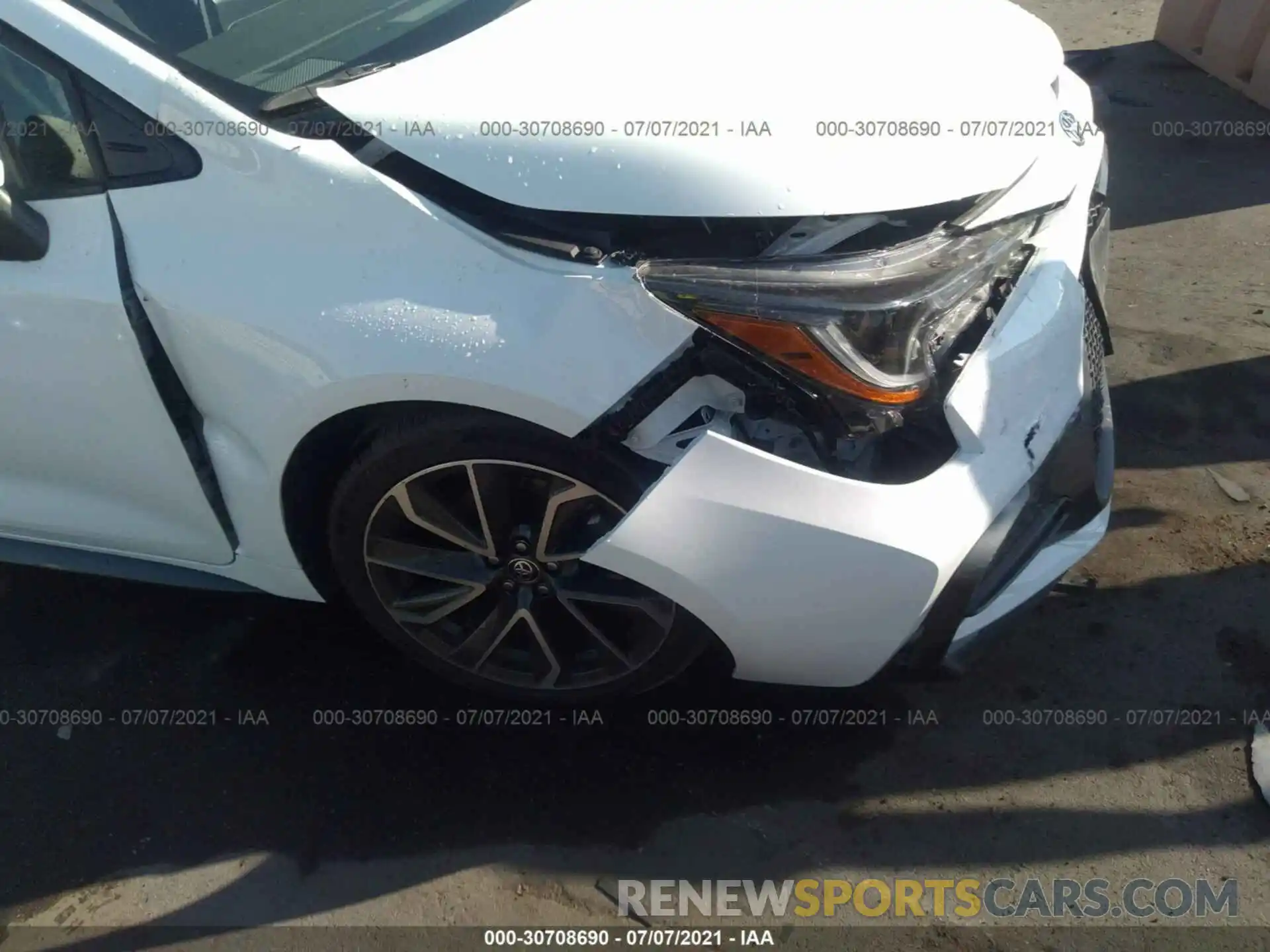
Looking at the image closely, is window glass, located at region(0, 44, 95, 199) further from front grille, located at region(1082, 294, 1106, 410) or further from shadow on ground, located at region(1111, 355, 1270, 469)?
shadow on ground, located at region(1111, 355, 1270, 469)

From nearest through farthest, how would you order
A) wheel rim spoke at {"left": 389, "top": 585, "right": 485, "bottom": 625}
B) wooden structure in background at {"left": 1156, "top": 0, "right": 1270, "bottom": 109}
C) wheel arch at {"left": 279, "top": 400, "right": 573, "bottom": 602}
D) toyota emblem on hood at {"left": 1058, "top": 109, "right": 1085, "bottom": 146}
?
wheel arch at {"left": 279, "top": 400, "right": 573, "bottom": 602} → wheel rim spoke at {"left": 389, "top": 585, "right": 485, "bottom": 625} → toyota emblem on hood at {"left": 1058, "top": 109, "right": 1085, "bottom": 146} → wooden structure in background at {"left": 1156, "top": 0, "right": 1270, "bottom": 109}

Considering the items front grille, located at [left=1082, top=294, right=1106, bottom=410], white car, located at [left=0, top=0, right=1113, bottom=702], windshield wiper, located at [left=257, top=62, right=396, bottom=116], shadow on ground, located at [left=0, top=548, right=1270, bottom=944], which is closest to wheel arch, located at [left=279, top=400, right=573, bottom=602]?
white car, located at [left=0, top=0, right=1113, bottom=702]

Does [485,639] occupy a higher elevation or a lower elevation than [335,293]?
lower

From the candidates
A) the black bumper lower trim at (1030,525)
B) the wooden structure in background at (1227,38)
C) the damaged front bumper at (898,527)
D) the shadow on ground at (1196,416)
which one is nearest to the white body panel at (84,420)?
the damaged front bumper at (898,527)

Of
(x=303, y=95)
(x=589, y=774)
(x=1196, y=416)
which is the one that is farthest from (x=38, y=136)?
(x=1196, y=416)

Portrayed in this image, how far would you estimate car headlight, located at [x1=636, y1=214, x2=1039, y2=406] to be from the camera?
1.79 m

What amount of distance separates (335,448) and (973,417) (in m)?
1.22

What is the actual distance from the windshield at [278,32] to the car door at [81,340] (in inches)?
7.8

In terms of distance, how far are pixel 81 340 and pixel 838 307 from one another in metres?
1.43

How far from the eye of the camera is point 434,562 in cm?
221

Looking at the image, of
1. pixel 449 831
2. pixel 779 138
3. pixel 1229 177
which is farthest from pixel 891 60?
pixel 1229 177

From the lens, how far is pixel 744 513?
1842 mm

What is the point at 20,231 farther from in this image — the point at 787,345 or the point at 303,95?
the point at 787,345

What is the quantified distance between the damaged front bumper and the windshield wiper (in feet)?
3.21
